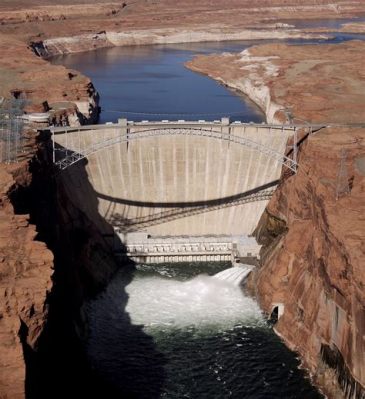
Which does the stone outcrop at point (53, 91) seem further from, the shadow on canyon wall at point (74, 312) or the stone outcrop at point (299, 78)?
the stone outcrop at point (299, 78)

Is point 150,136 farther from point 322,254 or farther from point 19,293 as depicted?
point 19,293

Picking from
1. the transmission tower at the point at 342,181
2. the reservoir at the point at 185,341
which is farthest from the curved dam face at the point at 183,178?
the transmission tower at the point at 342,181

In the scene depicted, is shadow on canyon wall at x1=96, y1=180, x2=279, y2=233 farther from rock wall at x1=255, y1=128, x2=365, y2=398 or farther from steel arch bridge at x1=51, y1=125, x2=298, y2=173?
steel arch bridge at x1=51, y1=125, x2=298, y2=173

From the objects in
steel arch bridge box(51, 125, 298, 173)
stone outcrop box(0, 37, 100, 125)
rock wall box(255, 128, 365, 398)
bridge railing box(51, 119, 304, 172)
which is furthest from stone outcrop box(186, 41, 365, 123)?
stone outcrop box(0, 37, 100, 125)

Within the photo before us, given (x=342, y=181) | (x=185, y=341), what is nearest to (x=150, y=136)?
(x=342, y=181)

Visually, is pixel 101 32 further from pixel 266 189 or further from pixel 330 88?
pixel 266 189

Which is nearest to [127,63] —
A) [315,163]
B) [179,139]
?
[179,139]

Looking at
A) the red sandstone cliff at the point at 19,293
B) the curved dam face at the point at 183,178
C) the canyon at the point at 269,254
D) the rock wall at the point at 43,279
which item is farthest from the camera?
the curved dam face at the point at 183,178
